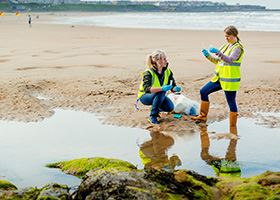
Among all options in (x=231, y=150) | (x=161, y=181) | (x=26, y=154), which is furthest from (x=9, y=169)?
(x=231, y=150)

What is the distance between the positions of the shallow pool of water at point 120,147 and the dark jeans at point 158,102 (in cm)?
55

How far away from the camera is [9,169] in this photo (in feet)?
20.9

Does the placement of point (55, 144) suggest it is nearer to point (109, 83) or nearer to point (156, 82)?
point (156, 82)

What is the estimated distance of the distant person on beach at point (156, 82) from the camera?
8516mm

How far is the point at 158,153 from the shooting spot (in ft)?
23.6

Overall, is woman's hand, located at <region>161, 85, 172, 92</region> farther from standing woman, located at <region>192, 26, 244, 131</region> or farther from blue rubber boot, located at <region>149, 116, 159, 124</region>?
standing woman, located at <region>192, 26, 244, 131</region>

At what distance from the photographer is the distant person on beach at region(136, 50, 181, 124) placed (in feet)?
27.9

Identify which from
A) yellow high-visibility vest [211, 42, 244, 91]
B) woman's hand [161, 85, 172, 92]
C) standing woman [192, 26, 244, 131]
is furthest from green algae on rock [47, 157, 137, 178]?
yellow high-visibility vest [211, 42, 244, 91]

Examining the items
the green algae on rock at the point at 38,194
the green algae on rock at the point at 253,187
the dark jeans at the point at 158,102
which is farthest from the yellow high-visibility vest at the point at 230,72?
the green algae on rock at the point at 38,194

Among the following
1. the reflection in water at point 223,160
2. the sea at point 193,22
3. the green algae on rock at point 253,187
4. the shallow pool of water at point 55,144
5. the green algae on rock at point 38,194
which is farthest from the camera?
the sea at point 193,22

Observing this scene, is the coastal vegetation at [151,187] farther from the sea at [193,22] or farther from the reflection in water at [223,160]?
the sea at [193,22]

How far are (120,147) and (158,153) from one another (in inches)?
25.8

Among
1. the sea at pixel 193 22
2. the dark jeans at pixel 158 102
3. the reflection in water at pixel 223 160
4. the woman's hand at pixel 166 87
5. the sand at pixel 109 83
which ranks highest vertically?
the woman's hand at pixel 166 87

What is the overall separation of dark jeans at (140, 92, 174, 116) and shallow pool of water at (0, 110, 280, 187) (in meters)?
0.55
